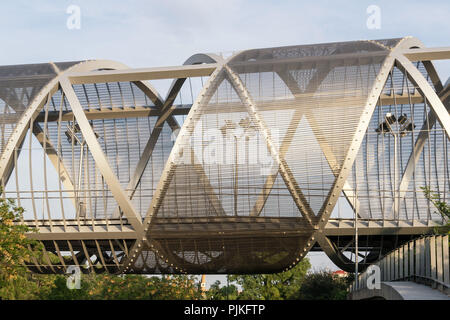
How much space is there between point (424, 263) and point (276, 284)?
2002 inches

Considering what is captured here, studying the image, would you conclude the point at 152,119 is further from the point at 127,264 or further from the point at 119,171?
the point at 127,264

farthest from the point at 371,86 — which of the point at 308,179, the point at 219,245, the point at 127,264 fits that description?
the point at 127,264

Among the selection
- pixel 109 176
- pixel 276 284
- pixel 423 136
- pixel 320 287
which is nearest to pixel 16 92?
pixel 109 176

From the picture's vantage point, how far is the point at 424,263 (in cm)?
1803

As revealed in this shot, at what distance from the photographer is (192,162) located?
33656 millimetres

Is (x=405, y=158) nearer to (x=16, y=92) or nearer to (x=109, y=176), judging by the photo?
(x=109, y=176)

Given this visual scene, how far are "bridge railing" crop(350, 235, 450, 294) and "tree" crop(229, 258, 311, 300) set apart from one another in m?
40.8

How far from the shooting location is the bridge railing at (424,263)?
52.2 feet

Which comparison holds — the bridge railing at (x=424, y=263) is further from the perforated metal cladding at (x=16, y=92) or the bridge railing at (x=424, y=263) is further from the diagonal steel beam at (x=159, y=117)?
the perforated metal cladding at (x=16, y=92)

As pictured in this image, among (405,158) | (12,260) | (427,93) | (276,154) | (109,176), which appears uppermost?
(427,93)

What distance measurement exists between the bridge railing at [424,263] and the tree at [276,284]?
134ft

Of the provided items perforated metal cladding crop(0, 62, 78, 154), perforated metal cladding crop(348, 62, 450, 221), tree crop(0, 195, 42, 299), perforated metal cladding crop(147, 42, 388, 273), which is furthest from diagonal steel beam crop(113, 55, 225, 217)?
tree crop(0, 195, 42, 299)

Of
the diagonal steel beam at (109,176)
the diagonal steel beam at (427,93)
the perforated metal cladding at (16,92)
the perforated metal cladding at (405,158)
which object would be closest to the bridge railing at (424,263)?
the diagonal steel beam at (427,93)
